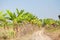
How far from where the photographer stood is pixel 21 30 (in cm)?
1586

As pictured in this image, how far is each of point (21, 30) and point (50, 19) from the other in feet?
68.4

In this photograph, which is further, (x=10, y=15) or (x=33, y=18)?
(x=33, y=18)

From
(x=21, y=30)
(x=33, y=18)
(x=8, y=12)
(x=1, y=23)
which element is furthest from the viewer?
(x=33, y=18)

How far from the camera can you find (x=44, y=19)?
35.3 meters

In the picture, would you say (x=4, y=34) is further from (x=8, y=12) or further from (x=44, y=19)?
(x=44, y=19)

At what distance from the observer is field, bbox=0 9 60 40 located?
522 inches

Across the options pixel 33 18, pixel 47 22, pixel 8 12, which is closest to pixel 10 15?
pixel 8 12

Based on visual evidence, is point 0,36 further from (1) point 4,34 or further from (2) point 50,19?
(2) point 50,19

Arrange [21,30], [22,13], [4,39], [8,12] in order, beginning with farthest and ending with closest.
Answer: [22,13] → [8,12] → [21,30] → [4,39]

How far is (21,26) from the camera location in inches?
677

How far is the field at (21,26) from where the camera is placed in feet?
43.5

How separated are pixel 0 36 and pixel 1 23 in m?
11.2

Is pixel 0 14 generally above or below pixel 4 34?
above

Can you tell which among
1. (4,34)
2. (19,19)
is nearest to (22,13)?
(19,19)
